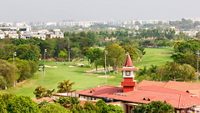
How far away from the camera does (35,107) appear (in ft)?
94.5

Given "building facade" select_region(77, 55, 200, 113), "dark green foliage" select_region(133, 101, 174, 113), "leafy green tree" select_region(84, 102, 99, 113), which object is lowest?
"building facade" select_region(77, 55, 200, 113)

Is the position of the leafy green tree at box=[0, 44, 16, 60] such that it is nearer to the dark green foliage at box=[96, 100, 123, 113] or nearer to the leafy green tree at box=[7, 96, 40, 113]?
the dark green foliage at box=[96, 100, 123, 113]

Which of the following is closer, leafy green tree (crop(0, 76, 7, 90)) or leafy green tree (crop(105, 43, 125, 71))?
leafy green tree (crop(0, 76, 7, 90))

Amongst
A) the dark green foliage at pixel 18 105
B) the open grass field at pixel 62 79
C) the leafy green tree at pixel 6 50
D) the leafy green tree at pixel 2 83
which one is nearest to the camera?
the dark green foliage at pixel 18 105

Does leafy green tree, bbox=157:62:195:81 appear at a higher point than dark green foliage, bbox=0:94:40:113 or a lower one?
lower

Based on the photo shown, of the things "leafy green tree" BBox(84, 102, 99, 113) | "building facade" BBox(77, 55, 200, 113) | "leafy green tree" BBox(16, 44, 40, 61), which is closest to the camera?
"leafy green tree" BBox(84, 102, 99, 113)

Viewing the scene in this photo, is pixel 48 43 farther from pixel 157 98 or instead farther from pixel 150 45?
pixel 157 98

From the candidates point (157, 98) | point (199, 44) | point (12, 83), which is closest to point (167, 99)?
point (157, 98)

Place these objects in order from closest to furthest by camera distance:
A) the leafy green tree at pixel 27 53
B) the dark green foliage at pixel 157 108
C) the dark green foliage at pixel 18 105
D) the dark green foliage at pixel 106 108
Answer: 1. the dark green foliage at pixel 18 105
2. the dark green foliage at pixel 106 108
3. the dark green foliage at pixel 157 108
4. the leafy green tree at pixel 27 53

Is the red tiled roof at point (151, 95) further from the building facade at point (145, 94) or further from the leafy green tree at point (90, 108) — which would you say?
the leafy green tree at point (90, 108)

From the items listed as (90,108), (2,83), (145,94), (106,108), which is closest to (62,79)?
(2,83)

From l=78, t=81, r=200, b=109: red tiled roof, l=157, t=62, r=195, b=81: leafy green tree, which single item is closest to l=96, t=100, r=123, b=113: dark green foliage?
l=78, t=81, r=200, b=109: red tiled roof

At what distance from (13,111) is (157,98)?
38.7 feet

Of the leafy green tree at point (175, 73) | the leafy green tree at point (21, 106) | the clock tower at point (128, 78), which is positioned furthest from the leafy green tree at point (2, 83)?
the leafy green tree at point (21, 106)
